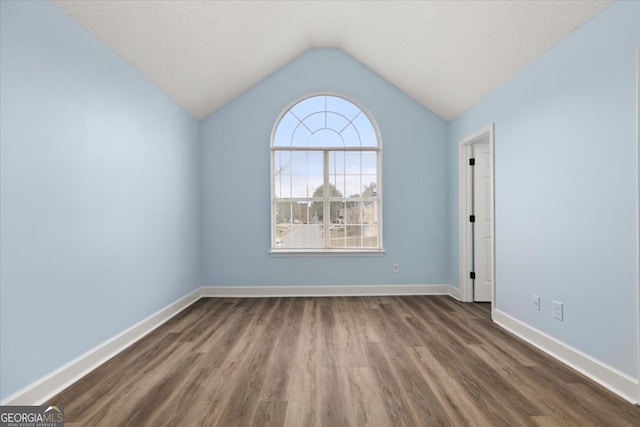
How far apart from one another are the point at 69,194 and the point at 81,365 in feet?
3.98

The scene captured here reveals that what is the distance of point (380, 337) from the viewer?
2848mm

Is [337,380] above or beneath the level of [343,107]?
beneath

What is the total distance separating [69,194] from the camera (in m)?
2.12

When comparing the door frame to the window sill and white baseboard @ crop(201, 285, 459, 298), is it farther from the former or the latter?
the window sill

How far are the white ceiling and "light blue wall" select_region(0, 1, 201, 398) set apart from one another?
0.96 feet

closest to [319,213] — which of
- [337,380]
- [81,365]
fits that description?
[337,380]

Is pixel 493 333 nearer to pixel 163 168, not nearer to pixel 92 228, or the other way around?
pixel 92 228

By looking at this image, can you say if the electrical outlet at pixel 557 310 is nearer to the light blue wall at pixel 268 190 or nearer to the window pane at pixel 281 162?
the light blue wall at pixel 268 190

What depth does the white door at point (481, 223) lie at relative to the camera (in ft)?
13.0

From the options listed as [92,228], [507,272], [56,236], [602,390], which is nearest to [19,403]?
[56,236]

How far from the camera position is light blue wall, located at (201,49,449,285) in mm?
4371

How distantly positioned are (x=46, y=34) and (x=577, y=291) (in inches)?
159

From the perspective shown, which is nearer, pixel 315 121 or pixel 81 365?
pixel 81 365

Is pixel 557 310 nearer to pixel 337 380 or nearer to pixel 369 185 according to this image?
pixel 337 380
